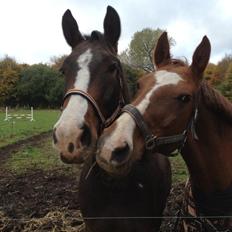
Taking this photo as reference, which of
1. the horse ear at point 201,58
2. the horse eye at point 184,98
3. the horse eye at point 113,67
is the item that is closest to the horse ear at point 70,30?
the horse eye at point 113,67

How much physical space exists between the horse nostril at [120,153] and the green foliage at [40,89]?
26828 millimetres

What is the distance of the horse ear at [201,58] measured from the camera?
11.5 ft

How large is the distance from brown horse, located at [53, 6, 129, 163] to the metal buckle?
523mm

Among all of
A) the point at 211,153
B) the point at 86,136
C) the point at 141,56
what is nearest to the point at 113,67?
the point at 86,136

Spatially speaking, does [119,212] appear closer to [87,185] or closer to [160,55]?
[87,185]

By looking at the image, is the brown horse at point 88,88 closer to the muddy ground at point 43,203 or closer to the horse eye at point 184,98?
the horse eye at point 184,98

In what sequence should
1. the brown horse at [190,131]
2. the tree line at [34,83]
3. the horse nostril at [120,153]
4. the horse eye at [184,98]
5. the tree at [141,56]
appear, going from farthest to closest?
1. the tree line at [34,83]
2. the tree at [141,56]
3. the horse eye at [184,98]
4. the brown horse at [190,131]
5. the horse nostril at [120,153]

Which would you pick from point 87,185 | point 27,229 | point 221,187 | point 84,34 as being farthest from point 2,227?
point 221,187

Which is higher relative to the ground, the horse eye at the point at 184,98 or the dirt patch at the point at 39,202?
the horse eye at the point at 184,98

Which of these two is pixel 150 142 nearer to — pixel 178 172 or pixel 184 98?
pixel 184 98

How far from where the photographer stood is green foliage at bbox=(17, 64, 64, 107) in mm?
33062

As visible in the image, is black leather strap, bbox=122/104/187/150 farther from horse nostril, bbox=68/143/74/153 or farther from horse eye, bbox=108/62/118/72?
horse eye, bbox=108/62/118/72

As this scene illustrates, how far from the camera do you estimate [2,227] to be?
630 centimetres

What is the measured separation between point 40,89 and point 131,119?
35364 mm
